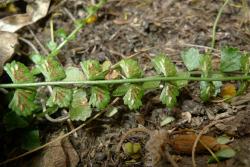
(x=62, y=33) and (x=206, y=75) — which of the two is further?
(x=62, y=33)

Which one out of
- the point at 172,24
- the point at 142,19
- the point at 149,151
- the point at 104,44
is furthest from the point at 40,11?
the point at 149,151

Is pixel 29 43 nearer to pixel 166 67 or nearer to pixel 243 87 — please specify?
pixel 166 67

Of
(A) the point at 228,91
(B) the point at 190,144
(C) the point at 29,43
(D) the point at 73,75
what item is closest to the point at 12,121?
(D) the point at 73,75

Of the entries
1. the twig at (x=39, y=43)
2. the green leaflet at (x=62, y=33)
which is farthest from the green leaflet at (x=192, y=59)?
the twig at (x=39, y=43)

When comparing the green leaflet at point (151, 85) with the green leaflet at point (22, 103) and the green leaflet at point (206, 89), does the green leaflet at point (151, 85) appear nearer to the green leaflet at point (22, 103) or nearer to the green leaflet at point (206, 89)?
the green leaflet at point (206, 89)

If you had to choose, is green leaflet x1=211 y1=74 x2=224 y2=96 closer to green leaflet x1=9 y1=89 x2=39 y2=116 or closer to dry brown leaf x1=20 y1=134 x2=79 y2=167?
dry brown leaf x1=20 y1=134 x2=79 y2=167

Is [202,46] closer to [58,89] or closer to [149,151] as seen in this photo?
[149,151]
